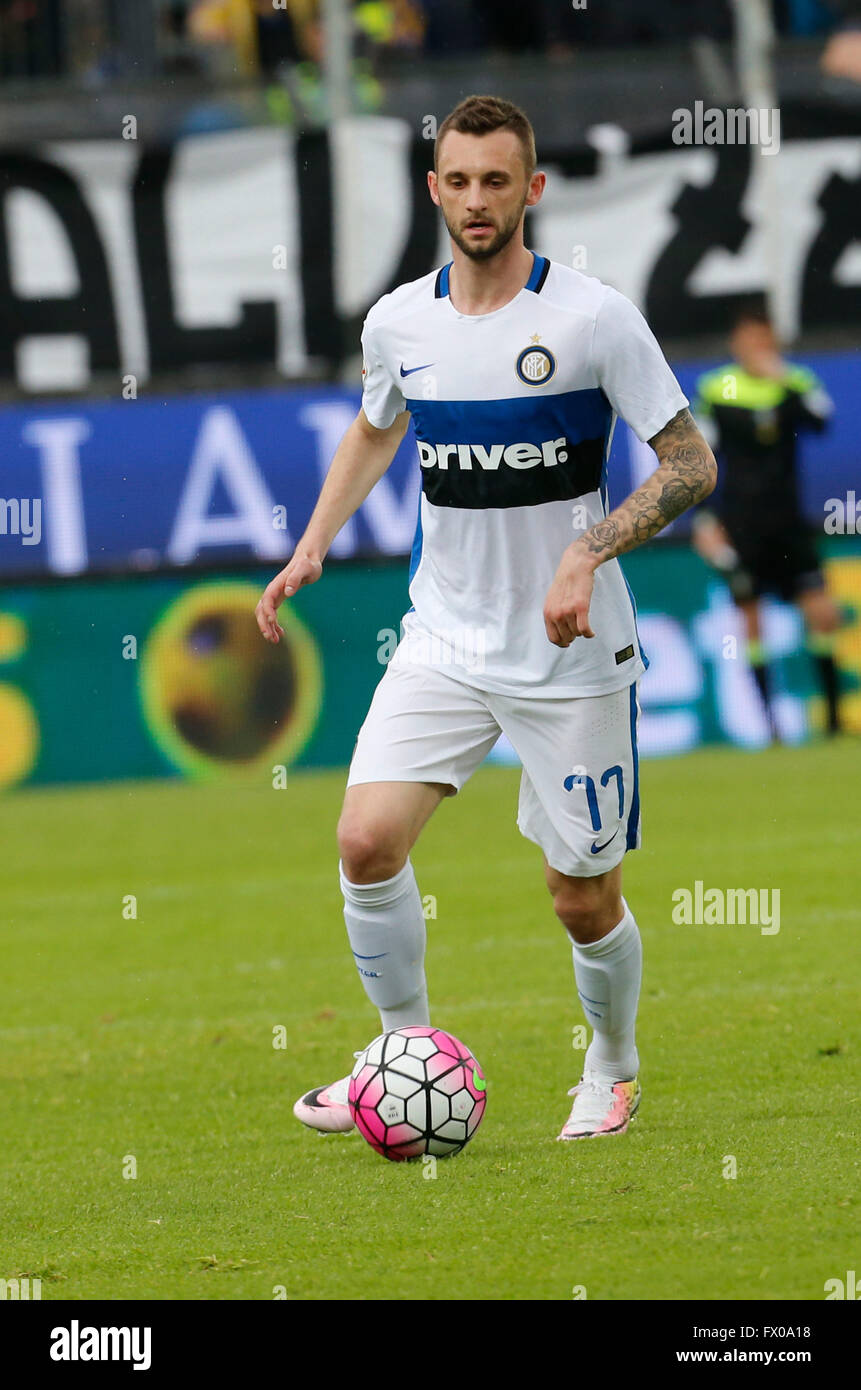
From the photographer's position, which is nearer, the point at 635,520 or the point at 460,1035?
the point at 635,520

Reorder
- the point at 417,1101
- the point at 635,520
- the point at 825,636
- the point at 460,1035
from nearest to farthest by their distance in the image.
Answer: the point at 635,520, the point at 417,1101, the point at 460,1035, the point at 825,636

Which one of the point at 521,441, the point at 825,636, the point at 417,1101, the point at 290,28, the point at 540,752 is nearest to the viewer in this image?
the point at 417,1101

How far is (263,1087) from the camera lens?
19.3ft

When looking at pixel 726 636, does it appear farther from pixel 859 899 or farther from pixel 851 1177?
pixel 851 1177

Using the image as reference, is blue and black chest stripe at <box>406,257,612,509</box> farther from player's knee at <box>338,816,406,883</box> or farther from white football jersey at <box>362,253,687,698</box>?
player's knee at <box>338,816,406,883</box>

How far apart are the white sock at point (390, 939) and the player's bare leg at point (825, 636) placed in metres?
8.93

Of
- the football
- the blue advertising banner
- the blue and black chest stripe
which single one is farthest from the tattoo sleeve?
the blue advertising banner

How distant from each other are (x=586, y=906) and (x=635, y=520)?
957 millimetres

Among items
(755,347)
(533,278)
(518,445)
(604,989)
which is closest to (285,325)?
(755,347)

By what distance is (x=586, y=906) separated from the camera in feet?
16.4

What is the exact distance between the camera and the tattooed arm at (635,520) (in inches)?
175

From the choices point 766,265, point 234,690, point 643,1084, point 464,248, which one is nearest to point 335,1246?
point 643,1084

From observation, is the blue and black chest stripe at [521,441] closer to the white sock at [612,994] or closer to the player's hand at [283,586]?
the player's hand at [283,586]

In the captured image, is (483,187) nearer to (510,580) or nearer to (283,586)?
(510,580)
